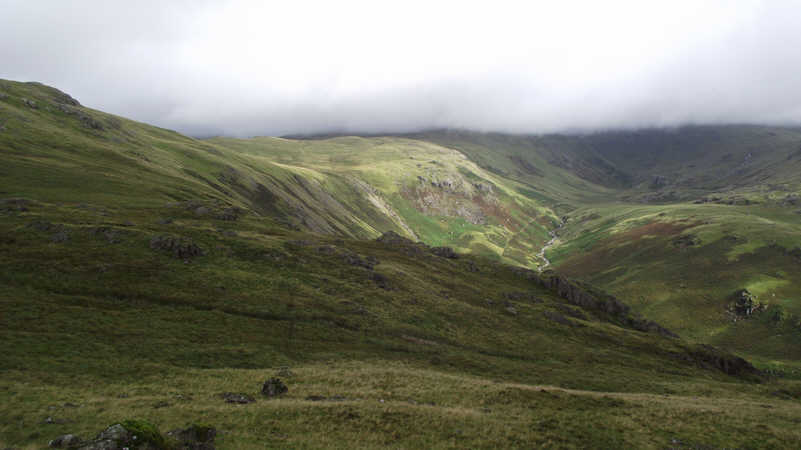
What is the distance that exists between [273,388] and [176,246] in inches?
1519

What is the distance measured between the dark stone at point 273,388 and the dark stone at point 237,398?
1555mm

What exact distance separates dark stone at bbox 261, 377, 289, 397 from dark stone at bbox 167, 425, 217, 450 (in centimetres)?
936

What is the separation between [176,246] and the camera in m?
58.5

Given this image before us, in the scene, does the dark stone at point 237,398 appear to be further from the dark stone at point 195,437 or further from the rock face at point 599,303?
the rock face at point 599,303

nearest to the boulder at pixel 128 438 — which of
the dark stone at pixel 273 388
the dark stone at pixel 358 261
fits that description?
the dark stone at pixel 273 388

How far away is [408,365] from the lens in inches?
1788

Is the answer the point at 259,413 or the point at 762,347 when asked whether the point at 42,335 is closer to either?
the point at 259,413

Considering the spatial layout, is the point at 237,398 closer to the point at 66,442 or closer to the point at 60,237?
the point at 66,442

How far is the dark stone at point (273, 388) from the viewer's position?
30.5 metres

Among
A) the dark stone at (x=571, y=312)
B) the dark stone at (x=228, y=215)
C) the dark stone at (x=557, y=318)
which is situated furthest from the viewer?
the dark stone at (x=228, y=215)

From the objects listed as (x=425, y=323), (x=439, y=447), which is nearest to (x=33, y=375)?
(x=439, y=447)

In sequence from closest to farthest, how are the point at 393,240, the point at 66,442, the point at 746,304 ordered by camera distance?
the point at 66,442 < the point at 393,240 < the point at 746,304

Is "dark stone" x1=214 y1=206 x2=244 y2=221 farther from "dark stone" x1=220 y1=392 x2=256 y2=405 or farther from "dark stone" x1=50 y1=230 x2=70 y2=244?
"dark stone" x1=220 y1=392 x2=256 y2=405

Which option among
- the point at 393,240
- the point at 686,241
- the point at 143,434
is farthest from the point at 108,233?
the point at 686,241
